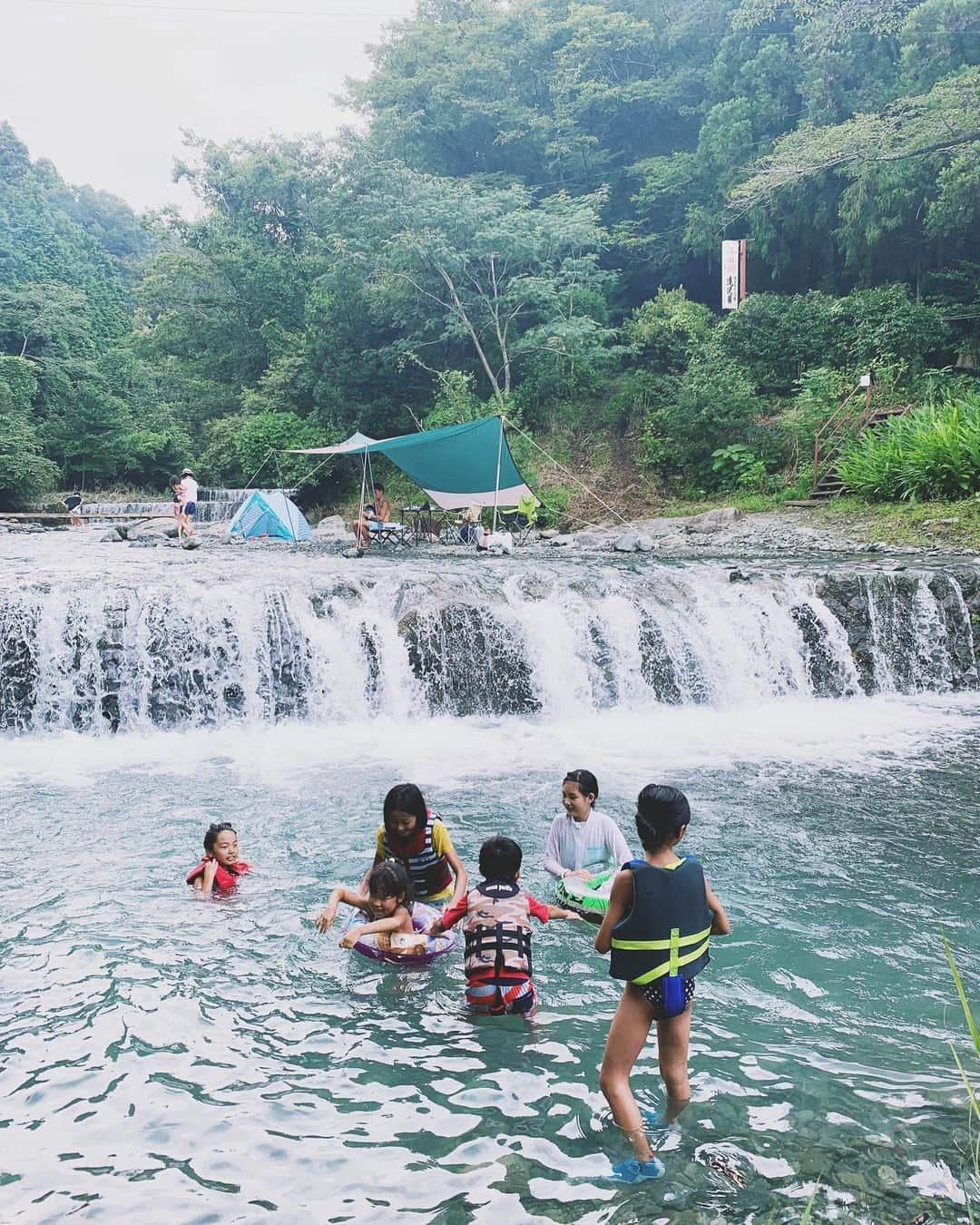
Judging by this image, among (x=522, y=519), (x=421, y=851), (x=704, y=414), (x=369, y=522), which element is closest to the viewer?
(x=421, y=851)

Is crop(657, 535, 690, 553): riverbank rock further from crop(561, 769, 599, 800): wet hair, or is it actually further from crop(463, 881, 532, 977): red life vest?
crop(463, 881, 532, 977): red life vest

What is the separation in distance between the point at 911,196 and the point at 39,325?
27755mm

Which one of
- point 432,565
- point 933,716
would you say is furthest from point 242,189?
point 933,716

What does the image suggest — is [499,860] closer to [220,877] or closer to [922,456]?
[220,877]

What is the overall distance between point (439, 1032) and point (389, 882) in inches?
24.0

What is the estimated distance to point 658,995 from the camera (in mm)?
2881

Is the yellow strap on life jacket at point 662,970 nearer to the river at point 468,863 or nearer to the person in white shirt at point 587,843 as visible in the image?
the river at point 468,863

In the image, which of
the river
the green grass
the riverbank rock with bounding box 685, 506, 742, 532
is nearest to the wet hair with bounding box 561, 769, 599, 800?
the river

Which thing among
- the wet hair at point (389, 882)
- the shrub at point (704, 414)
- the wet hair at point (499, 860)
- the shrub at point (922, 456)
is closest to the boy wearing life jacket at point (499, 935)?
the wet hair at point (499, 860)

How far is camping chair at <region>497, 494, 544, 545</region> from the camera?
19281 millimetres

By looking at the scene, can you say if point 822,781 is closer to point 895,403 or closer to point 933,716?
point 933,716

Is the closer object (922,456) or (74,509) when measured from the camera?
(922,456)

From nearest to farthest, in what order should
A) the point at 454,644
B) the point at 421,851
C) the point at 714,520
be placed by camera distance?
the point at 421,851 < the point at 454,644 < the point at 714,520

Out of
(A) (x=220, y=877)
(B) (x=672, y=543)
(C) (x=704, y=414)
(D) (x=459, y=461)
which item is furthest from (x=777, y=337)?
(A) (x=220, y=877)
